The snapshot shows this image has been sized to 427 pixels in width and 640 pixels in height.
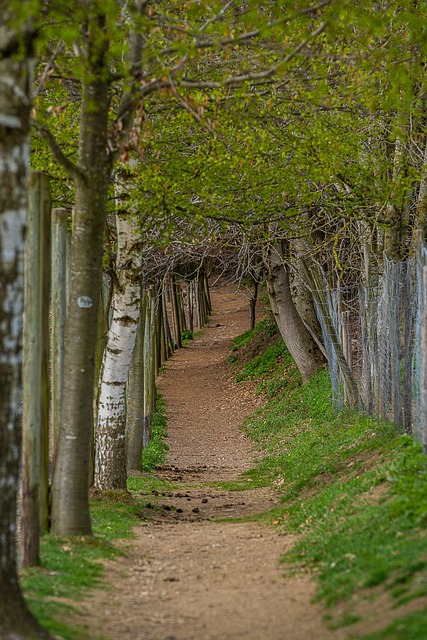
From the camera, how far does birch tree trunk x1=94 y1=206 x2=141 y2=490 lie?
13258 mm

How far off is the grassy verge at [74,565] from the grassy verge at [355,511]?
176cm

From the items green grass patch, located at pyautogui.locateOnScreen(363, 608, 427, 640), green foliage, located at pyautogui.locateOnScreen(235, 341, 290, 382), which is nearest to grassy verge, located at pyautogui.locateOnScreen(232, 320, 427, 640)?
green grass patch, located at pyautogui.locateOnScreen(363, 608, 427, 640)

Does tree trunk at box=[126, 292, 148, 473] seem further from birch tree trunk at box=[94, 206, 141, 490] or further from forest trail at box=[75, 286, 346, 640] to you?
birch tree trunk at box=[94, 206, 141, 490]

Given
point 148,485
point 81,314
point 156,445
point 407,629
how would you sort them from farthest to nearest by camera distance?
1. point 156,445
2. point 148,485
3. point 81,314
4. point 407,629

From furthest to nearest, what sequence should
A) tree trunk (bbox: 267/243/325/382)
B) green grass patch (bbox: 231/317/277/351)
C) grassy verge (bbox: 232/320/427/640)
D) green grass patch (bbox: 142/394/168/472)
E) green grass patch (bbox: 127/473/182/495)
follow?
green grass patch (bbox: 231/317/277/351), tree trunk (bbox: 267/243/325/382), green grass patch (bbox: 142/394/168/472), green grass patch (bbox: 127/473/182/495), grassy verge (bbox: 232/320/427/640)

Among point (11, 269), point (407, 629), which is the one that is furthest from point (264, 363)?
point (407, 629)

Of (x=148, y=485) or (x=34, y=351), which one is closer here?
(x=34, y=351)

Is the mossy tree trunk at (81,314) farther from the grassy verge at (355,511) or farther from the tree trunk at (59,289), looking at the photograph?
the grassy verge at (355,511)

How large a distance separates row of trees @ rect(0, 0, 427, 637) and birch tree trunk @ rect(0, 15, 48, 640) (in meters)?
0.01

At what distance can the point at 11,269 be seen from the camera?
235 inches

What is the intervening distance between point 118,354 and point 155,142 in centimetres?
295

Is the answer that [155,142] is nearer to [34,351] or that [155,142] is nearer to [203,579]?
[34,351]

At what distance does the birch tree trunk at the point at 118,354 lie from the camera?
13.3 m

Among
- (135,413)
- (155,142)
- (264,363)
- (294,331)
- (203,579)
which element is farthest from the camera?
(264,363)
